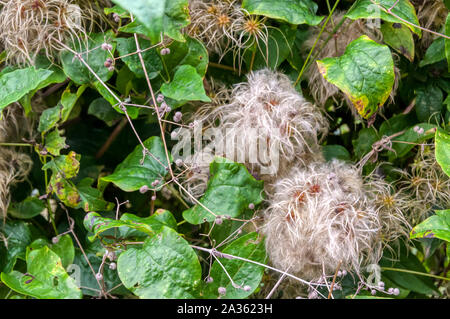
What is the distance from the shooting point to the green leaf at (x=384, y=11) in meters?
0.82

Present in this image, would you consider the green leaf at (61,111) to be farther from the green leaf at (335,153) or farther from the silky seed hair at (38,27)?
the green leaf at (335,153)

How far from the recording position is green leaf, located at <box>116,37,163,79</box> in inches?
34.8

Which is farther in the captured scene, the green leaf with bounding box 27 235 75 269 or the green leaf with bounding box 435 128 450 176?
the green leaf with bounding box 27 235 75 269

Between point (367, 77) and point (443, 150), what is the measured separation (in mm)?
180

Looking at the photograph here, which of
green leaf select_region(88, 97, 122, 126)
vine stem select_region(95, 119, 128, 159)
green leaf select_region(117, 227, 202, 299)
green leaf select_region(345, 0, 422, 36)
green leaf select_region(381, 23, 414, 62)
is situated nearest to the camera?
green leaf select_region(117, 227, 202, 299)

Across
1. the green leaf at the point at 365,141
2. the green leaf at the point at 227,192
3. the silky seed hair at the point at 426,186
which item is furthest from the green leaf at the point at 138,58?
the silky seed hair at the point at 426,186

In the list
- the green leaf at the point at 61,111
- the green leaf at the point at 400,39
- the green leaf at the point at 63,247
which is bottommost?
the green leaf at the point at 63,247

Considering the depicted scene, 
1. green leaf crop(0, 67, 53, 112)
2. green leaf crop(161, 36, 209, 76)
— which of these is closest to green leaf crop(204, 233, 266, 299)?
green leaf crop(161, 36, 209, 76)

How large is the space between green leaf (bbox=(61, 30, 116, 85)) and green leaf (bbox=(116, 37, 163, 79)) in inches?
0.8

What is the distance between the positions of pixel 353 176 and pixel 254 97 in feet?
0.78

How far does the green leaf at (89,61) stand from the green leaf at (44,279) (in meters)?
0.33

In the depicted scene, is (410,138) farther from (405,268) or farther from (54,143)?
(54,143)

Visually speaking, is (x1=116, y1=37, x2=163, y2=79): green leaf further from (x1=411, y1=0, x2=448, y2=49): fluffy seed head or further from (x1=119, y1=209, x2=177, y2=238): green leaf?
(x1=411, y1=0, x2=448, y2=49): fluffy seed head
